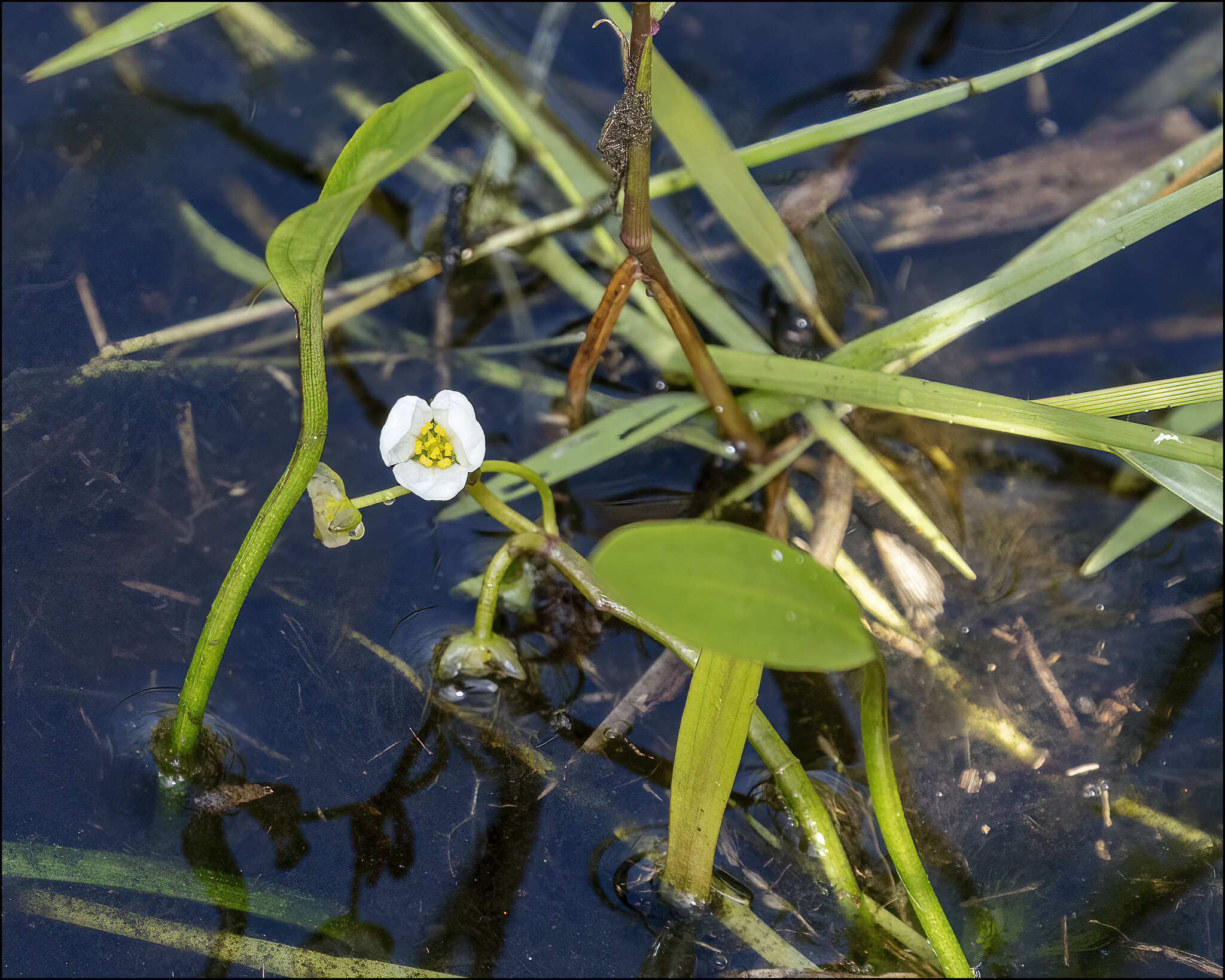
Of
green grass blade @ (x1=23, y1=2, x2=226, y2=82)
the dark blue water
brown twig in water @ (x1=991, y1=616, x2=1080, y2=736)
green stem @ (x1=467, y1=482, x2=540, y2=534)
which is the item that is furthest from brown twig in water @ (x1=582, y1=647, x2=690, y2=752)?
green grass blade @ (x1=23, y1=2, x2=226, y2=82)

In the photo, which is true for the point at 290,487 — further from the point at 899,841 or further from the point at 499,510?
the point at 899,841

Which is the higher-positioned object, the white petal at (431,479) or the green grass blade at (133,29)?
the green grass blade at (133,29)

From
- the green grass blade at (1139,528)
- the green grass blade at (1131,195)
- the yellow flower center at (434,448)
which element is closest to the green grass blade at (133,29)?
the yellow flower center at (434,448)

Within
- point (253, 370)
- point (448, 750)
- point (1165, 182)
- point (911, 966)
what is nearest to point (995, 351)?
point (1165, 182)

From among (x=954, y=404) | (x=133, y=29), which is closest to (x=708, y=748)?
(x=954, y=404)

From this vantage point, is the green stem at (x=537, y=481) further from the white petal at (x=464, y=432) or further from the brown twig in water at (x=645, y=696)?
the brown twig in water at (x=645, y=696)

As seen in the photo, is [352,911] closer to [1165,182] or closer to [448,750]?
[448,750]
